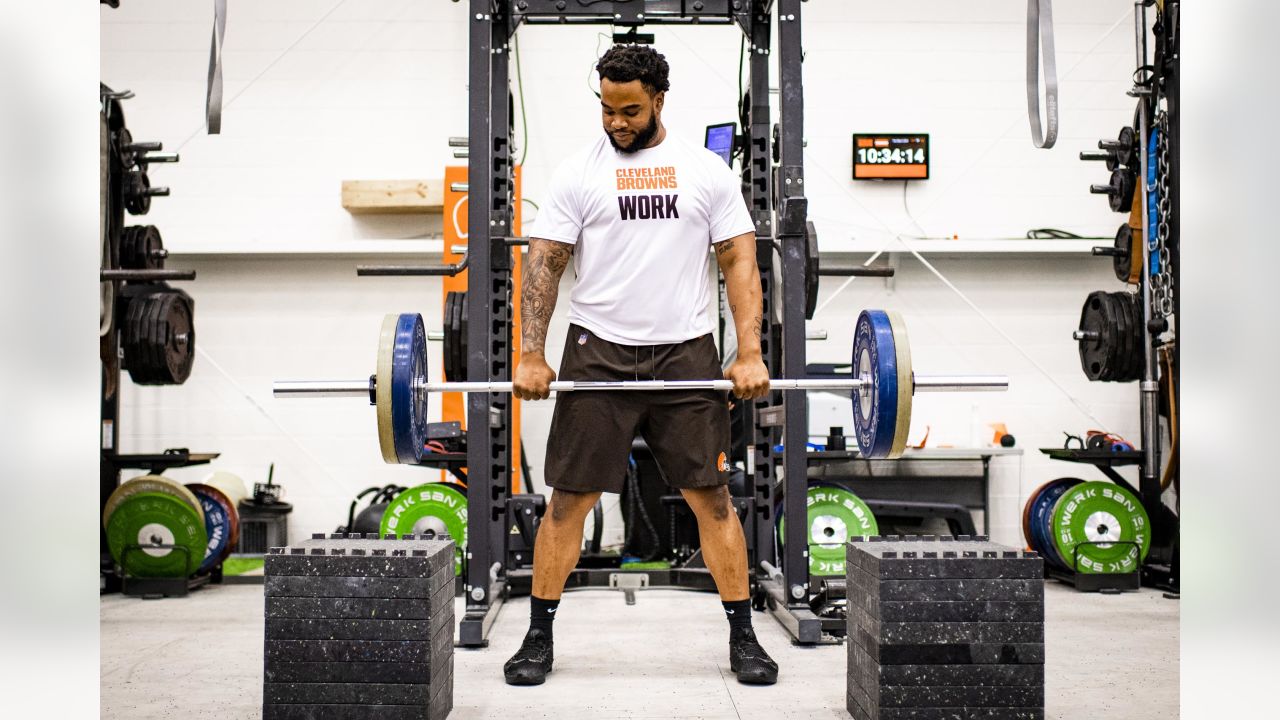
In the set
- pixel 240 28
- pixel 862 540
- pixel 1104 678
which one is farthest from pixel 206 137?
pixel 1104 678

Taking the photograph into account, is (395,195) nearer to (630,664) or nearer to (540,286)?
(540,286)

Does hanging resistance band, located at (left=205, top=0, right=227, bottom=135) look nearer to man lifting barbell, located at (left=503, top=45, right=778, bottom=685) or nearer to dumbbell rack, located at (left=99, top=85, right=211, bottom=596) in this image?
man lifting barbell, located at (left=503, top=45, right=778, bottom=685)

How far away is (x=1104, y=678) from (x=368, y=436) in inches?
143

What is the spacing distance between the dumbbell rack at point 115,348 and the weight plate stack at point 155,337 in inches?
3.1

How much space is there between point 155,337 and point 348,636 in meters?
2.35

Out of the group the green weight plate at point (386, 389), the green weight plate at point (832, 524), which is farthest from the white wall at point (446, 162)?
the green weight plate at point (386, 389)

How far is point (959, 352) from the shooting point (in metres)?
4.98

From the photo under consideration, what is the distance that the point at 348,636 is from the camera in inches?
69.2

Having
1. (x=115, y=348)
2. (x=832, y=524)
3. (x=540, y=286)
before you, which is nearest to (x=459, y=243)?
(x=115, y=348)

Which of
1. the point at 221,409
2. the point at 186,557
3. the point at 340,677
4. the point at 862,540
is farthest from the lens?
the point at 221,409

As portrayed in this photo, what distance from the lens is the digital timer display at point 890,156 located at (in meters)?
4.98

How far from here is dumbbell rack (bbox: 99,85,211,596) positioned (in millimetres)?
3639

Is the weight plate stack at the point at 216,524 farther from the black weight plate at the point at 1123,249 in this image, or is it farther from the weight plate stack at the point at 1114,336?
the black weight plate at the point at 1123,249

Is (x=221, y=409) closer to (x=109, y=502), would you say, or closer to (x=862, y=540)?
(x=109, y=502)
